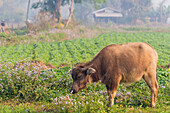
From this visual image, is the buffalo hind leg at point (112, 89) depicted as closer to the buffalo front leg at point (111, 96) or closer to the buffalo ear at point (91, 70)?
the buffalo front leg at point (111, 96)

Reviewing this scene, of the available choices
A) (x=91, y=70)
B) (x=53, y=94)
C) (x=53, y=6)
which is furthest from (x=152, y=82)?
(x=53, y=6)

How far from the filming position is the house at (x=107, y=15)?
59.7 metres

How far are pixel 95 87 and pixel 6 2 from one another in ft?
261

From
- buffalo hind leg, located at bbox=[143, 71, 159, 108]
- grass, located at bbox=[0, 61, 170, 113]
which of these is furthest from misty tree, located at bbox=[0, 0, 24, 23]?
buffalo hind leg, located at bbox=[143, 71, 159, 108]

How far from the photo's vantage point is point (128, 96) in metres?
7.88

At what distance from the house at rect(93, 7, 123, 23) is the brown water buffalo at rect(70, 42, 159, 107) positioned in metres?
53.4

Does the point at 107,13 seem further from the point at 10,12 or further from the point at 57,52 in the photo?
the point at 57,52

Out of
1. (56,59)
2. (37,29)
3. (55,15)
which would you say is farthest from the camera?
(55,15)

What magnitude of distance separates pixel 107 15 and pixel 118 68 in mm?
54764

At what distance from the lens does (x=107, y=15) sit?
196 ft

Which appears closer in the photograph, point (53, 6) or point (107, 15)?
point (53, 6)

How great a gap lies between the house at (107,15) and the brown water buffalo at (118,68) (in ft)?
175

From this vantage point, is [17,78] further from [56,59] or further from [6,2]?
[6,2]

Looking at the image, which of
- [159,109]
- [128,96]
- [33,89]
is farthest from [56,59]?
[159,109]
